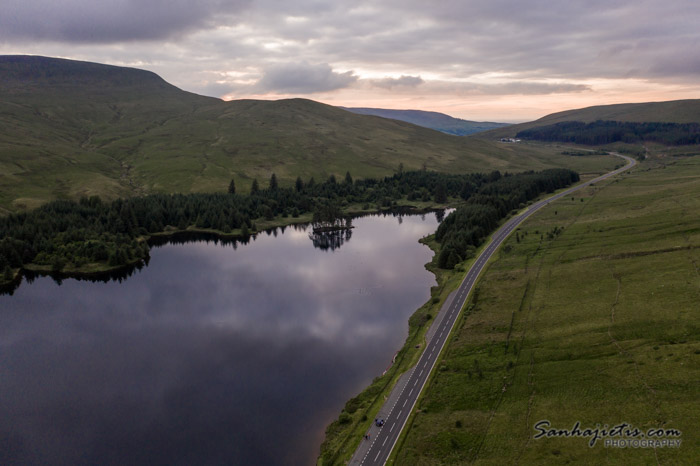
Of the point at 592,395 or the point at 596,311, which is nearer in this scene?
the point at 592,395

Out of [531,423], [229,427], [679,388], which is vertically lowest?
[229,427]

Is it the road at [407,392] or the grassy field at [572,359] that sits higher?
the grassy field at [572,359]

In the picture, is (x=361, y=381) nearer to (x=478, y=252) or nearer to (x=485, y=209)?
(x=478, y=252)

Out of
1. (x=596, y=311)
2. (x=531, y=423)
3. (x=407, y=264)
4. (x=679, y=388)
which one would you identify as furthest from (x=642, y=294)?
(x=407, y=264)

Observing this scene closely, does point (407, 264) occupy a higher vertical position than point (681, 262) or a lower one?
lower

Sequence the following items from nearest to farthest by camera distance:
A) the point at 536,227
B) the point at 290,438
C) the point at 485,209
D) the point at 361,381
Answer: the point at 290,438 < the point at 361,381 < the point at 536,227 < the point at 485,209

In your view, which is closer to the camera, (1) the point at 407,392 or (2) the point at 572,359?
(1) the point at 407,392

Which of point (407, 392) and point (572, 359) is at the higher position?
point (572, 359)

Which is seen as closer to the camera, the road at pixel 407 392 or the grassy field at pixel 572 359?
the grassy field at pixel 572 359

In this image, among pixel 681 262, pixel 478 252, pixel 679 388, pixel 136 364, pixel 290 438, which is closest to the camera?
pixel 679 388
